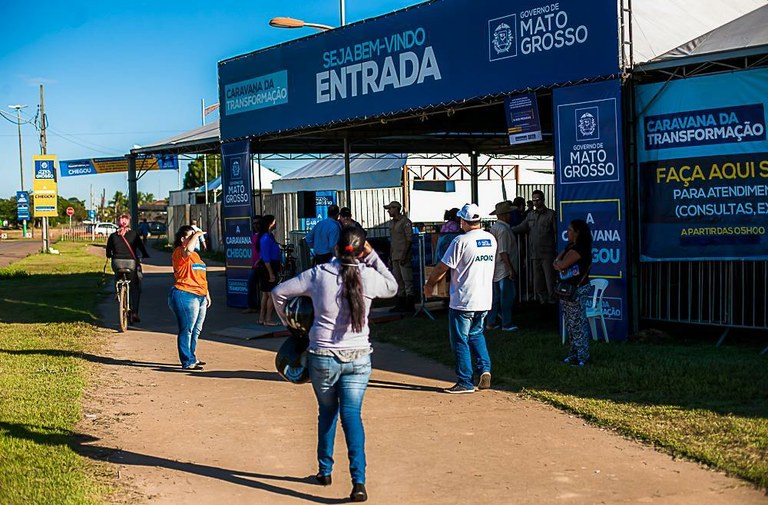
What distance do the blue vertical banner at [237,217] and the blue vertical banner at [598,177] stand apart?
8167mm

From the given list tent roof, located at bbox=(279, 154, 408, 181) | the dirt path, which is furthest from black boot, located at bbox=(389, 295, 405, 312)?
tent roof, located at bbox=(279, 154, 408, 181)

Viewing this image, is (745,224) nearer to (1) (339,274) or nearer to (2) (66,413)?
(1) (339,274)

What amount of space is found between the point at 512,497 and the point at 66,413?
14.9ft

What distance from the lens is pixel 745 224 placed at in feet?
36.1

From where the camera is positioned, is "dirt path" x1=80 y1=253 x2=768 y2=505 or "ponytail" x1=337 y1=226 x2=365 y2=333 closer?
"ponytail" x1=337 y1=226 x2=365 y2=333

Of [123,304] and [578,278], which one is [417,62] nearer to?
[578,278]

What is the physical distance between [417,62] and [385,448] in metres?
8.73

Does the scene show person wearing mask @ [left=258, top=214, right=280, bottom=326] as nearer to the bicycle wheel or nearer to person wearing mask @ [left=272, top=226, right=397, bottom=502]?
the bicycle wheel

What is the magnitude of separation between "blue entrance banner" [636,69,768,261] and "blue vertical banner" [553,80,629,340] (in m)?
0.40

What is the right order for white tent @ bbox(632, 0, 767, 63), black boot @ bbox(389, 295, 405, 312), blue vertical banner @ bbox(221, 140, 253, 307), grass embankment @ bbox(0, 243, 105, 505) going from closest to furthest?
grass embankment @ bbox(0, 243, 105, 505) < white tent @ bbox(632, 0, 767, 63) < black boot @ bbox(389, 295, 405, 312) < blue vertical banner @ bbox(221, 140, 253, 307)

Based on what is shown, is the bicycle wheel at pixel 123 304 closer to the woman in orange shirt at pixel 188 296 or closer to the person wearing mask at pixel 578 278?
the woman in orange shirt at pixel 188 296

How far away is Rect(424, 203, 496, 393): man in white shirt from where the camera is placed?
900cm

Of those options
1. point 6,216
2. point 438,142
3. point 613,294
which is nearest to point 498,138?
point 438,142

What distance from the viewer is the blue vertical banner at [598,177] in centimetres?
1180
